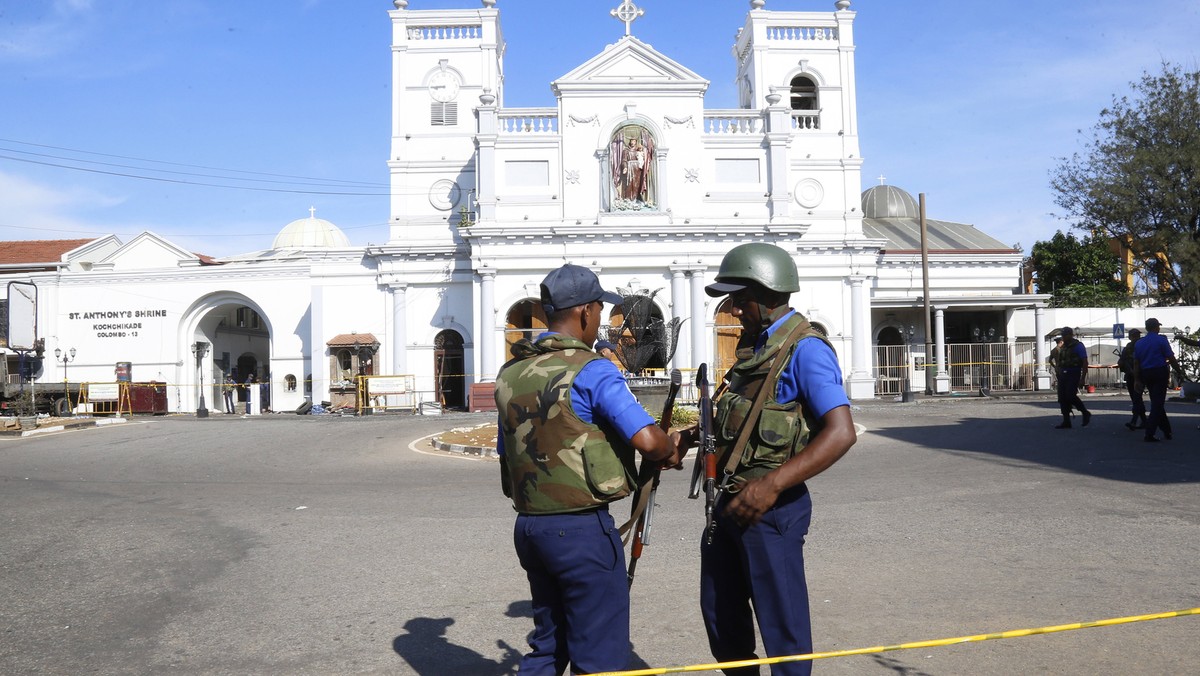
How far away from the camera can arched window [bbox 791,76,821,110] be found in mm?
36438

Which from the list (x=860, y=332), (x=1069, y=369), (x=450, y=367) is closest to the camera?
(x=1069, y=369)

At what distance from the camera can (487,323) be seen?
31.6 m

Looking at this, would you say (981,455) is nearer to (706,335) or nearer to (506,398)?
(506,398)

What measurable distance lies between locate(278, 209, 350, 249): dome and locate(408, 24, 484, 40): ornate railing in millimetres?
15850

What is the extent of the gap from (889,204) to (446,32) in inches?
952

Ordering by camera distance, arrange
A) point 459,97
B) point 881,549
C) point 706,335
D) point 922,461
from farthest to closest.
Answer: point 459,97 < point 706,335 < point 922,461 < point 881,549

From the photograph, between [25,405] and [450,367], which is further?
[450,367]

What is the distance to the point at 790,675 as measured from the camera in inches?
123

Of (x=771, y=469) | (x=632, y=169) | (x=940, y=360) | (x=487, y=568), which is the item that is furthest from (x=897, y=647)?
(x=940, y=360)

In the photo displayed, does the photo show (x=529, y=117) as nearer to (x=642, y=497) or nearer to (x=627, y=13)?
(x=627, y=13)

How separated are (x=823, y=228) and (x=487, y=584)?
31866mm

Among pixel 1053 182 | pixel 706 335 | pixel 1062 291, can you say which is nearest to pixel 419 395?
pixel 706 335

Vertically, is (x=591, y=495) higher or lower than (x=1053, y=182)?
lower

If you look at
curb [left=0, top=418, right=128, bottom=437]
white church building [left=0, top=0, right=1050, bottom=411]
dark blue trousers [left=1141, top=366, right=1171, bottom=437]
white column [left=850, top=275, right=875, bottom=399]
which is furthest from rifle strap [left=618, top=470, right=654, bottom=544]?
white column [left=850, top=275, right=875, bottom=399]
